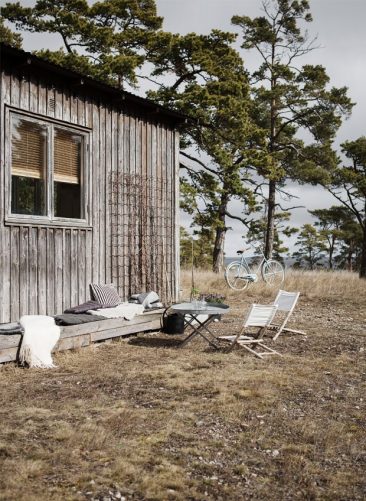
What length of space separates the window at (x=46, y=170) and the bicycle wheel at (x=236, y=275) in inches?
306

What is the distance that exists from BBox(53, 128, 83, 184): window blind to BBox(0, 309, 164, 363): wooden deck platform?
2.45 metres

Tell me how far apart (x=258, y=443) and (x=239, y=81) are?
19675mm

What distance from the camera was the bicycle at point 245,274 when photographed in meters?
16.2

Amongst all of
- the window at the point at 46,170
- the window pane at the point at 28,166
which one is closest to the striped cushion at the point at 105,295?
the window at the point at 46,170

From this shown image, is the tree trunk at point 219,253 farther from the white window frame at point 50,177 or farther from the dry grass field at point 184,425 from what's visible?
the dry grass field at point 184,425

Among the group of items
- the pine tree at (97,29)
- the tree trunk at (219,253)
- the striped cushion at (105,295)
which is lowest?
the striped cushion at (105,295)

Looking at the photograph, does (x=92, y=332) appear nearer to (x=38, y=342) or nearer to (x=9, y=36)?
(x=38, y=342)

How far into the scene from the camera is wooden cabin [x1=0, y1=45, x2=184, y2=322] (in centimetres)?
789

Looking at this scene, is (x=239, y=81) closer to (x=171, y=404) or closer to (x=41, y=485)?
(x=171, y=404)

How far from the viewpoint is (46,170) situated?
27.6 ft

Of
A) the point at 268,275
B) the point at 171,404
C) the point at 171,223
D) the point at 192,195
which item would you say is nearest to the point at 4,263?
the point at 171,404

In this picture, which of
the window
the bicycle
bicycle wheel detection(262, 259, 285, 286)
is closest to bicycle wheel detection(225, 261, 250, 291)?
the bicycle

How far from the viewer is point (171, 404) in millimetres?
5316

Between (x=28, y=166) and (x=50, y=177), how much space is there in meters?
0.42
